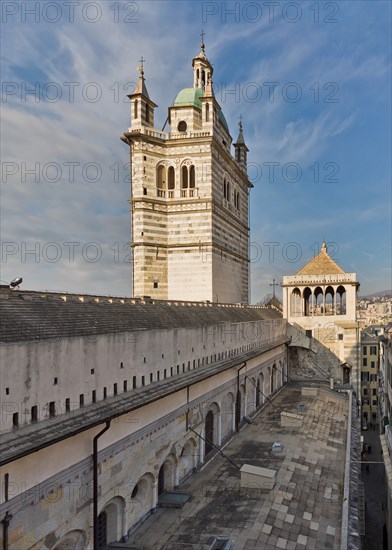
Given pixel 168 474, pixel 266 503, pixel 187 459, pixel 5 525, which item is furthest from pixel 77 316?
pixel 266 503

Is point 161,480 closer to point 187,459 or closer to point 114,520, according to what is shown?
point 187,459

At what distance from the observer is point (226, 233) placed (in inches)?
1489

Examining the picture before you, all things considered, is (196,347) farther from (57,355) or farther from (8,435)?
(8,435)

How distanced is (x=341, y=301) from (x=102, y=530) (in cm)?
3670

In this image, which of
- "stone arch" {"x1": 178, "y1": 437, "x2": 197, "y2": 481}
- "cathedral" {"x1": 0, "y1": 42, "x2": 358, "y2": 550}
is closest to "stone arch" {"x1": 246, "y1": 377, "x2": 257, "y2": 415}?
"cathedral" {"x1": 0, "y1": 42, "x2": 358, "y2": 550}

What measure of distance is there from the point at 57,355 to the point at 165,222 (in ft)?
79.0

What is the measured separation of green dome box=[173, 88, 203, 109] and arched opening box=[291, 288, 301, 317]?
21279 millimetres

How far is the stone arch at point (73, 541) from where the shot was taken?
10484mm

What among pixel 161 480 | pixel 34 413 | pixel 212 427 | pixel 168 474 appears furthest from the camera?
pixel 212 427

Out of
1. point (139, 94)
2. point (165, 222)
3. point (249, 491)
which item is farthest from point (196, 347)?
point (139, 94)

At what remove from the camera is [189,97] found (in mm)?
36594

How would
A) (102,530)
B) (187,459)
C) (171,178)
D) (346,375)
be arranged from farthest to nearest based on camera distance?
(346,375)
(171,178)
(187,459)
(102,530)

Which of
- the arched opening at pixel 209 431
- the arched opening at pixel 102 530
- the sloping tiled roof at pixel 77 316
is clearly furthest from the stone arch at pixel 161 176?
the arched opening at pixel 102 530

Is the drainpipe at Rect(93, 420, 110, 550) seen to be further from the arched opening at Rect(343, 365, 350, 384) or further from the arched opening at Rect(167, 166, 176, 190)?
the arched opening at Rect(343, 365, 350, 384)
